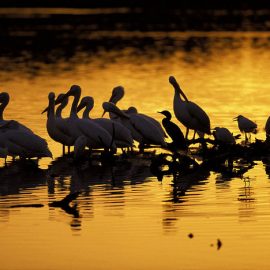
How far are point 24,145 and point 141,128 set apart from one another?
1.80 m

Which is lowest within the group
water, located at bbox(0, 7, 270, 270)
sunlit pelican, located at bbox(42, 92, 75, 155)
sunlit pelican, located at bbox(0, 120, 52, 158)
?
water, located at bbox(0, 7, 270, 270)

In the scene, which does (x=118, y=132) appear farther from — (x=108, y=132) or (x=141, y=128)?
(x=141, y=128)

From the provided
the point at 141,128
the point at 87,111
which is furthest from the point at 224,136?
the point at 87,111

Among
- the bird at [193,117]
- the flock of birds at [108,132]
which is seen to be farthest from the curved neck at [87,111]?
the bird at [193,117]

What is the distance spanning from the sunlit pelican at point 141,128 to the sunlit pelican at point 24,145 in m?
1.51

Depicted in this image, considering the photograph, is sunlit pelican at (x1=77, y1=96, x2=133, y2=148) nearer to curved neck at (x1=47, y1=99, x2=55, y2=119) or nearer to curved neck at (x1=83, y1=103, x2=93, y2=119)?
curved neck at (x1=47, y1=99, x2=55, y2=119)

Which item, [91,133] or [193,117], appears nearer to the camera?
[91,133]

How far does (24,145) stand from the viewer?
1714 cm

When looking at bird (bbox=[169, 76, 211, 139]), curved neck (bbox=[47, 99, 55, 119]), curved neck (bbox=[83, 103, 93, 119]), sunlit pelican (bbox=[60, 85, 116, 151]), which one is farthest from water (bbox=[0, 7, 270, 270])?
bird (bbox=[169, 76, 211, 139])

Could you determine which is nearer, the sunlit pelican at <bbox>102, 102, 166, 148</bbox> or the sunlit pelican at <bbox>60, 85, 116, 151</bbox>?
the sunlit pelican at <bbox>60, 85, 116, 151</bbox>

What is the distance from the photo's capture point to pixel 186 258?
1061cm

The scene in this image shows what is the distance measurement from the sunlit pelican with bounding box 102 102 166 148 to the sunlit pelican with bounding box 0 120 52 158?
151cm

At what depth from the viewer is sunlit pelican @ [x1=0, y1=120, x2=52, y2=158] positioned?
55.9 ft

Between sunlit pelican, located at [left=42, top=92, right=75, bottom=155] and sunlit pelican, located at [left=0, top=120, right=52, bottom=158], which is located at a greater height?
sunlit pelican, located at [left=42, top=92, right=75, bottom=155]
